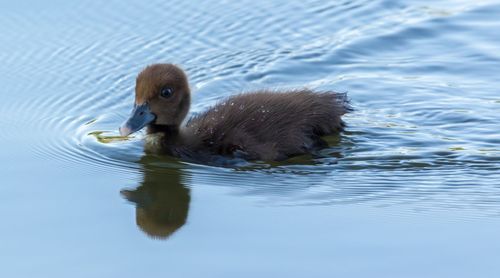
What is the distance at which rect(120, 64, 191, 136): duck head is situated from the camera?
8.39m

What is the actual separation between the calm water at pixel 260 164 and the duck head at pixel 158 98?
0.33 meters

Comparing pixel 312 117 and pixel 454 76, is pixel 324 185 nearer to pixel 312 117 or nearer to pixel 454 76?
pixel 312 117

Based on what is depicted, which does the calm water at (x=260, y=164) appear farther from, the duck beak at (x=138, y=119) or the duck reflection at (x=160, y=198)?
the duck beak at (x=138, y=119)

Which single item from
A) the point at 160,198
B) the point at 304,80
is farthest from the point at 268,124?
the point at 304,80

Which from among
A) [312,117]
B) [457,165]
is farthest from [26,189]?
[457,165]

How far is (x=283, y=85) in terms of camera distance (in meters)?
10.1

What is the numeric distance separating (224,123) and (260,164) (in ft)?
1.55

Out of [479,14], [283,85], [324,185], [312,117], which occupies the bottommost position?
[324,185]

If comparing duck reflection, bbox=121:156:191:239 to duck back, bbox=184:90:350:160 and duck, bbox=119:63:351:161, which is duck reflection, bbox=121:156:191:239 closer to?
duck, bbox=119:63:351:161

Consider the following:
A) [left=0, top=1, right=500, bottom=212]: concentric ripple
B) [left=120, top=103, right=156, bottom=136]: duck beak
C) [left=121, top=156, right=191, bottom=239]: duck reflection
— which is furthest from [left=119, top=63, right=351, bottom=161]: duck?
[left=121, top=156, right=191, bottom=239]: duck reflection

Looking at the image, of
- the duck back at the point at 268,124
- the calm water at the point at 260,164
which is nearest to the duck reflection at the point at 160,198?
the calm water at the point at 260,164

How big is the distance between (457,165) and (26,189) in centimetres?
319

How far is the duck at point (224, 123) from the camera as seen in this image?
27.5 feet

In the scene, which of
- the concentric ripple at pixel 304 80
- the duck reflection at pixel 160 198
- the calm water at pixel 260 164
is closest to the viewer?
the calm water at pixel 260 164
